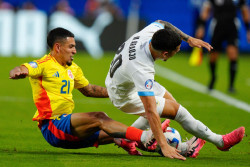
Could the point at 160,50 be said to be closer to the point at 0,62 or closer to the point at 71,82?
the point at 71,82

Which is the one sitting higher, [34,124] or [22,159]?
[22,159]

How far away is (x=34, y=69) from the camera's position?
6.97 meters

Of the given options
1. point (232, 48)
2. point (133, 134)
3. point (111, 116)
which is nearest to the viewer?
point (133, 134)

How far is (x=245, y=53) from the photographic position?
25750mm

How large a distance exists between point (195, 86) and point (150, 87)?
9.20 meters

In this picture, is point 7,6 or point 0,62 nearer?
point 0,62

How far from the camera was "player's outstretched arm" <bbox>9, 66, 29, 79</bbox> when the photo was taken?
6.50 metres

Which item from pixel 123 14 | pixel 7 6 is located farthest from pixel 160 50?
pixel 123 14

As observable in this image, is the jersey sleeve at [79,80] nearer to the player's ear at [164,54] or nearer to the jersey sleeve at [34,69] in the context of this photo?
the jersey sleeve at [34,69]

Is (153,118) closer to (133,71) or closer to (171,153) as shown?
(171,153)

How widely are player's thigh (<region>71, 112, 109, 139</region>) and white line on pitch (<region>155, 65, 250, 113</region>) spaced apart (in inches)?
200

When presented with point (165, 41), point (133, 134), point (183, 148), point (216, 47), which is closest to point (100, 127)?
point (133, 134)

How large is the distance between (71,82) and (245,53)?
19161mm

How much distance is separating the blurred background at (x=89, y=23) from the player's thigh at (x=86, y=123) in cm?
1530
